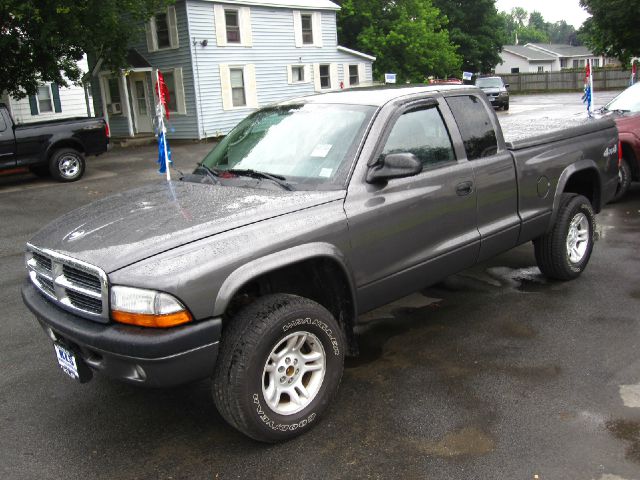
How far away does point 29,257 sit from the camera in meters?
3.87

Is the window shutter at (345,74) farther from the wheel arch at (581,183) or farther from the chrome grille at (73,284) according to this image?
the chrome grille at (73,284)

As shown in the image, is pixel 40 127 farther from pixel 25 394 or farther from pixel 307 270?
pixel 307 270

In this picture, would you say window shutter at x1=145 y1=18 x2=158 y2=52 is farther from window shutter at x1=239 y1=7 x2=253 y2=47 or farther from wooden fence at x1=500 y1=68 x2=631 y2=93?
wooden fence at x1=500 y1=68 x2=631 y2=93

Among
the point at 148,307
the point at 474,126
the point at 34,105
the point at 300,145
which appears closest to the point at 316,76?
the point at 34,105

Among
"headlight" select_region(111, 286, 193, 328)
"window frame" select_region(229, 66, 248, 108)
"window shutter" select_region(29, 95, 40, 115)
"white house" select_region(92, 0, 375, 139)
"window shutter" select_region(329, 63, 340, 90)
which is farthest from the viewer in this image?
"window shutter" select_region(329, 63, 340, 90)

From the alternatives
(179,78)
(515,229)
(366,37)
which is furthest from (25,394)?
(366,37)

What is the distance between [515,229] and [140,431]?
3.18m

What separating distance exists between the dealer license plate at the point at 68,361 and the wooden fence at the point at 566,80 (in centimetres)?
4593

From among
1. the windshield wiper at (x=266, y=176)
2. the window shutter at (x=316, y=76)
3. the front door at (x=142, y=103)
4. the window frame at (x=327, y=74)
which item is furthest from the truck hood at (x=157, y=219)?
the window frame at (x=327, y=74)

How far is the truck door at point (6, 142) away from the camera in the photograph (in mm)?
13194

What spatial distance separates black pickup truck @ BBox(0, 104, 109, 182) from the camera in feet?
43.8

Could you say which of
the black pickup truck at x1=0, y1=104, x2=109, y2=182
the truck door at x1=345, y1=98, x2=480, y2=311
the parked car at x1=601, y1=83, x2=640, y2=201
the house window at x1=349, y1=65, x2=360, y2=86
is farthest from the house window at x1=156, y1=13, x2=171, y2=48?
the truck door at x1=345, y1=98, x2=480, y2=311

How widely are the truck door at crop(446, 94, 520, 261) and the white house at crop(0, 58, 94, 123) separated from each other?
22568 mm

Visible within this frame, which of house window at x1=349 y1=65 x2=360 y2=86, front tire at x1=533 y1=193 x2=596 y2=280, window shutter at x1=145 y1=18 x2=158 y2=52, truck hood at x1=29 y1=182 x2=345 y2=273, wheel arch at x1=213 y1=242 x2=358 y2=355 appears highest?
window shutter at x1=145 y1=18 x2=158 y2=52
